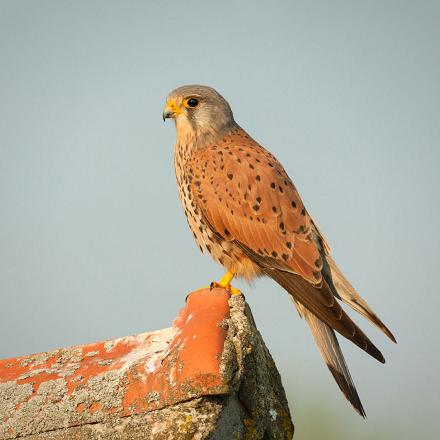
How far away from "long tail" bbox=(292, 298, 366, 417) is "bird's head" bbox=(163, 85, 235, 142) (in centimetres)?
Result: 172

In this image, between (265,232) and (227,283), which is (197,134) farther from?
(227,283)

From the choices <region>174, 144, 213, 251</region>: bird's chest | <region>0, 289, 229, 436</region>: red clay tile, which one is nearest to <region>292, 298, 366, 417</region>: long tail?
<region>174, 144, 213, 251</region>: bird's chest

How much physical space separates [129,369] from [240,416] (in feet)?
1.81

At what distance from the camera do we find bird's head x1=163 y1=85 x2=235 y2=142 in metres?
5.61

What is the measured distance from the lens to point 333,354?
443 centimetres

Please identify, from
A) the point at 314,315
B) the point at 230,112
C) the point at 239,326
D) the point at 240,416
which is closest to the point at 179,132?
the point at 230,112

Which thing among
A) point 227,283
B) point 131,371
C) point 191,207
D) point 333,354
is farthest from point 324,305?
point 131,371

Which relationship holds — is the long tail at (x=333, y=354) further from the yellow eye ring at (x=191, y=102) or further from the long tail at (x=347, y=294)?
the yellow eye ring at (x=191, y=102)

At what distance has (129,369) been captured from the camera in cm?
321

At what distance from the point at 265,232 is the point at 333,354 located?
3.18ft

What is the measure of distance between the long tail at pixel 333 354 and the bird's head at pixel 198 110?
1718 millimetres

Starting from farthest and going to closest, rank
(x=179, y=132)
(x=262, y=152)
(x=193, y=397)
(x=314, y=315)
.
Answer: (x=179, y=132)
(x=262, y=152)
(x=314, y=315)
(x=193, y=397)

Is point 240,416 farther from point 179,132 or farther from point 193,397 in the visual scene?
point 179,132

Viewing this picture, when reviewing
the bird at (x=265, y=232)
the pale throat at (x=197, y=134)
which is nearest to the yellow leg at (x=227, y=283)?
the bird at (x=265, y=232)
